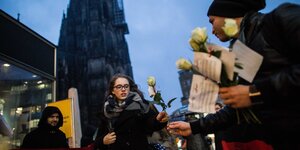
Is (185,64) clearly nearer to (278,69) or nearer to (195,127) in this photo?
(278,69)

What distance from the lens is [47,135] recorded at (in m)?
3.60

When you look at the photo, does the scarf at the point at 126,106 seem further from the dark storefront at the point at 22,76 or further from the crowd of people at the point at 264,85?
the dark storefront at the point at 22,76

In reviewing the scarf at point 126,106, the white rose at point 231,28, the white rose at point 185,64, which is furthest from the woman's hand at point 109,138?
the white rose at point 231,28

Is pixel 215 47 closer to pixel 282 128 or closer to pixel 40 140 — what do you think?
pixel 282 128

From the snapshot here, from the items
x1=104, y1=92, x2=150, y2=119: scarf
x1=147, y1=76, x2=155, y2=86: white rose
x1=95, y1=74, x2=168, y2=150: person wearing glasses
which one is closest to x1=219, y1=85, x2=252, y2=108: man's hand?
x1=147, y1=76, x2=155, y2=86: white rose

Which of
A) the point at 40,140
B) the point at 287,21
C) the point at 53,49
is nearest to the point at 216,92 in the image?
the point at 287,21

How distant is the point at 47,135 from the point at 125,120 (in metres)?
1.73

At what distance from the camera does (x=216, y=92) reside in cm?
118

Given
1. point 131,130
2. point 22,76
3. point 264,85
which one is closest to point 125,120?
point 131,130

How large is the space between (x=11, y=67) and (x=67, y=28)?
4003cm

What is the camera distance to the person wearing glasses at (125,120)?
2508 millimetres

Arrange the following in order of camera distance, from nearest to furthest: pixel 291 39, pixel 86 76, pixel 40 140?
pixel 291 39 < pixel 40 140 < pixel 86 76

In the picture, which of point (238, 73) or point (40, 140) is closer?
point (238, 73)

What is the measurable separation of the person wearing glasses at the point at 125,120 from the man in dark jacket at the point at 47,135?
1.20 m
